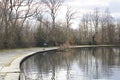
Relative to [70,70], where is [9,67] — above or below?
A: above

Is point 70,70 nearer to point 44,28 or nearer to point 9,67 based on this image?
point 9,67

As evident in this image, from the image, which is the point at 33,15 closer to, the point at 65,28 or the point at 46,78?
the point at 65,28

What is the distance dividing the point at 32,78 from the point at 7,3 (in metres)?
38.0

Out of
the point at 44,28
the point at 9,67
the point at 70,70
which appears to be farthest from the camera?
the point at 44,28

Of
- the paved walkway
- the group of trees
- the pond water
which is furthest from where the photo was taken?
the group of trees

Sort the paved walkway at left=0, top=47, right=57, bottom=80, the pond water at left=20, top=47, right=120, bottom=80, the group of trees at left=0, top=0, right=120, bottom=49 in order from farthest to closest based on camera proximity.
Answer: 1. the group of trees at left=0, top=0, right=120, bottom=49
2. the pond water at left=20, top=47, right=120, bottom=80
3. the paved walkway at left=0, top=47, right=57, bottom=80

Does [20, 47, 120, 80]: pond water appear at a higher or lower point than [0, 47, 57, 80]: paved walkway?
lower

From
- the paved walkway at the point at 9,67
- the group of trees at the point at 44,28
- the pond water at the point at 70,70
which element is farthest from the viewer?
the group of trees at the point at 44,28

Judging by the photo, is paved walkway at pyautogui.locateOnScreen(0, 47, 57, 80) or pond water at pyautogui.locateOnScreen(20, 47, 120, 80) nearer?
paved walkway at pyautogui.locateOnScreen(0, 47, 57, 80)

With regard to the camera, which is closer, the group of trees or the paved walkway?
the paved walkway

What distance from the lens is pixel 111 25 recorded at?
9812cm

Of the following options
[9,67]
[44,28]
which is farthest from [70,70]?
[44,28]

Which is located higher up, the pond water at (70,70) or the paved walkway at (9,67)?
the paved walkway at (9,67)

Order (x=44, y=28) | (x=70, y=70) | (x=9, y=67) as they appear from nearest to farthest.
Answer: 1. (x=9, y=67)
2. (x=70, y=70)
3. (x=44, y=28)
